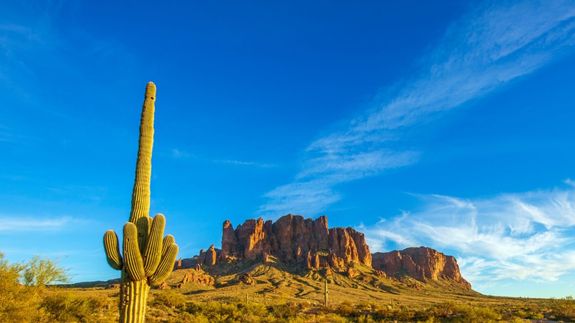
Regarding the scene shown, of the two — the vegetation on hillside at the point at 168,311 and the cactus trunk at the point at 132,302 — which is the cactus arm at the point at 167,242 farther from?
the vegetation on hillside at the point at 168,311

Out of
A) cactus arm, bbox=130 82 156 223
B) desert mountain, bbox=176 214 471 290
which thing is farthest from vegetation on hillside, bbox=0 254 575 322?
desert mountain, bbox=176 214 471 290

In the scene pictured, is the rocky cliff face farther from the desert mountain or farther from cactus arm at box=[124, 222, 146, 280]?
cactus arm at box=[124, 222, 146, 280]

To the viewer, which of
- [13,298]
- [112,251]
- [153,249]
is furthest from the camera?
[13,298]

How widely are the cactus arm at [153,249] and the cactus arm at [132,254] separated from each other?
27 centimetres

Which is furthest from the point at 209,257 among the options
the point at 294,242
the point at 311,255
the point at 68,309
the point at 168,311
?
the point at 68,309

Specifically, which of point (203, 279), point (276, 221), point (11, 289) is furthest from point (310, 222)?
point (11, 289)

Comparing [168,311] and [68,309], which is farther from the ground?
[68,309]

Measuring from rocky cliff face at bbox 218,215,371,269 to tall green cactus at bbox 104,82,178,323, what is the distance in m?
104

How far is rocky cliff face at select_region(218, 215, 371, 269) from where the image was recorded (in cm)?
11812

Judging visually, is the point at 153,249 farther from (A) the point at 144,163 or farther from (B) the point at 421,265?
(B) the point at 421,265

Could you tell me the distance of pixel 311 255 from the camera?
370 ft

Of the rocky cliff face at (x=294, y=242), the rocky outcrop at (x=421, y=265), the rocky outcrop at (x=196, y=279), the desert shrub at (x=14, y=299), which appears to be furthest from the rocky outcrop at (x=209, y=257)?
the desert shrub at (x=14, y=299)

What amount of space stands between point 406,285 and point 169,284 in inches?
2447

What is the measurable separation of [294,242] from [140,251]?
389ft
